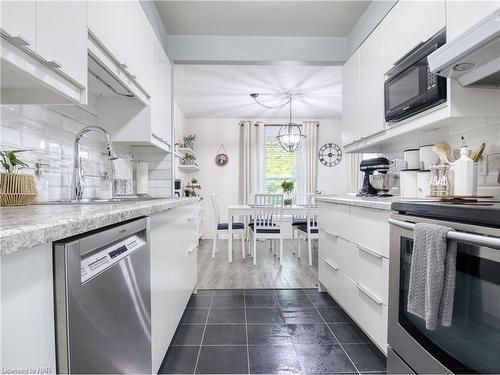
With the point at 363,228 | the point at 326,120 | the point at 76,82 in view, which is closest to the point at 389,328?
the point at 363,228

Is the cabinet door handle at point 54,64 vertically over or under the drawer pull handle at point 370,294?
over

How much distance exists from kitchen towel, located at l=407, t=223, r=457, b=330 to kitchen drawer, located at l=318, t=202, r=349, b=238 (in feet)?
3.25

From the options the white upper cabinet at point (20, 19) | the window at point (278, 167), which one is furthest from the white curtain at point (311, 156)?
the white upper cabinet at point (20, 19)

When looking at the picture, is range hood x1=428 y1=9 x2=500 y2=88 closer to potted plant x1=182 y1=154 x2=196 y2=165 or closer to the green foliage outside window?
potted plant x1=182 y1=154 x2=196 y2=165

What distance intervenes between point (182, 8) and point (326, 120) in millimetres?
4134

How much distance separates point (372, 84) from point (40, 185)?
90.0 inches

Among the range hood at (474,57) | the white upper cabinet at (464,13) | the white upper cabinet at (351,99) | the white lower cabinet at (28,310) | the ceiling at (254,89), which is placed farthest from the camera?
the ceiling at (254,89)

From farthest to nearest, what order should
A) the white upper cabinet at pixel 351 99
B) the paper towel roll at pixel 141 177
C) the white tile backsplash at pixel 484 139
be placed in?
the paper towel roll at pixel 141 177 < the white upper cabinet at pixel 351 99 < the white tile backsplash at pixel 484 139

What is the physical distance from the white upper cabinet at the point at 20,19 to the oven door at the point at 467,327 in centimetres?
145

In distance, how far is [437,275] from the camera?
887 millimetres

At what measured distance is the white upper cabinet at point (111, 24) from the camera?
4.23 ft

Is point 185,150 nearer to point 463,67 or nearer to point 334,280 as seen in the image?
point 334,280

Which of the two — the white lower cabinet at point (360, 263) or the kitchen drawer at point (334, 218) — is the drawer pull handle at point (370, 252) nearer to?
the white lower cabinet at point (360, 263)

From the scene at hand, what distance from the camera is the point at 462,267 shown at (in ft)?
2.88
